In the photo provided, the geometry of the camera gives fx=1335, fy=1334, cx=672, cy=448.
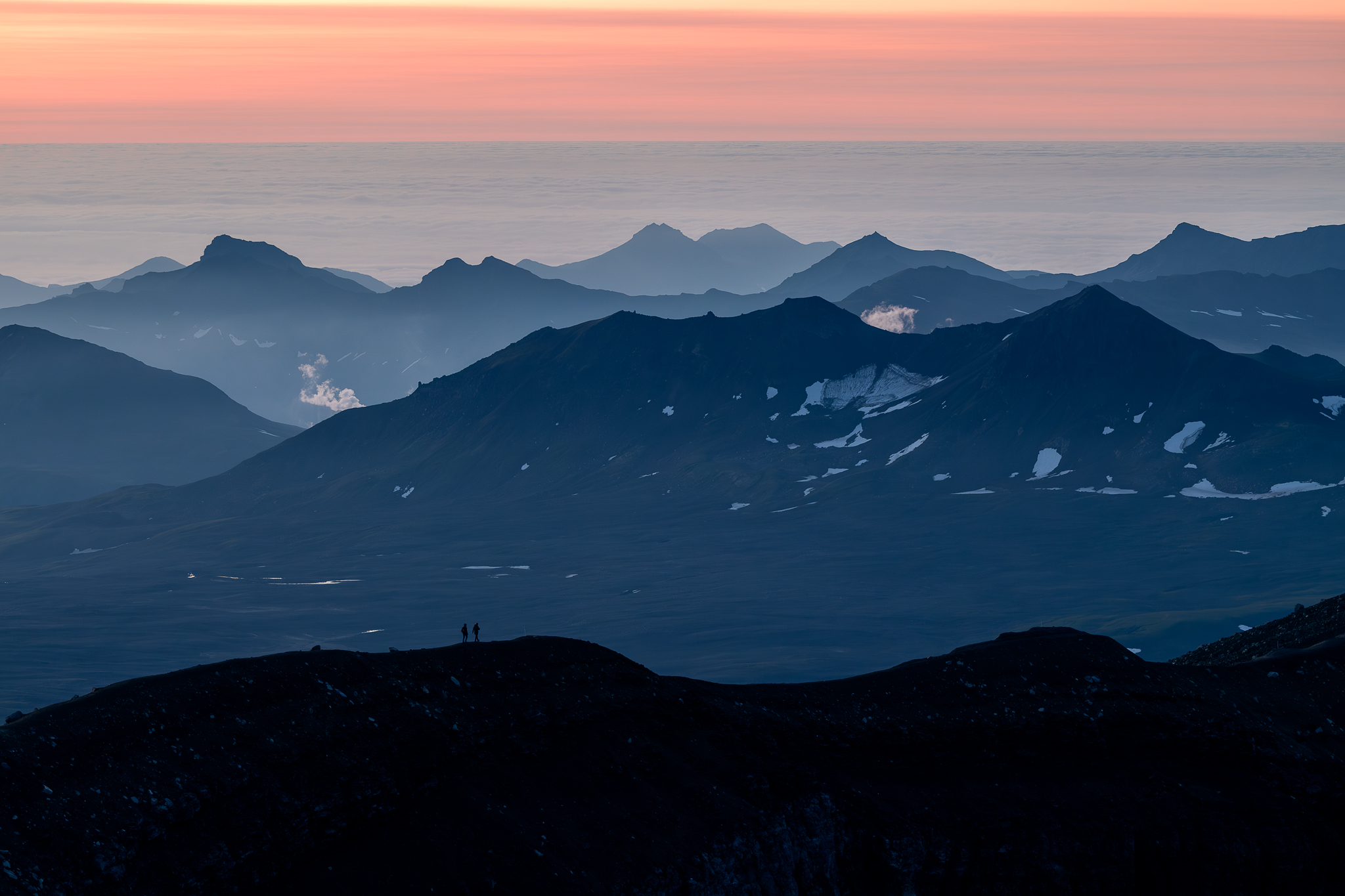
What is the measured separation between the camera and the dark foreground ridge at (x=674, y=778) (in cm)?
4684

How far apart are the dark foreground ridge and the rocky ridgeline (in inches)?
493

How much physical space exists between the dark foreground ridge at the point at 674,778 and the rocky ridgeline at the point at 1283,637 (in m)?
12.5

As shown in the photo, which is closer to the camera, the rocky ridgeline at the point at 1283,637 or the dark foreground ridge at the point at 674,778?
the dark foreground ridge at the point at 674,778

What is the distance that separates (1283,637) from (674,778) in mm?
51203

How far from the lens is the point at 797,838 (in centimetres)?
5697

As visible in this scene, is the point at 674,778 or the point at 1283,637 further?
the point at 1283,637

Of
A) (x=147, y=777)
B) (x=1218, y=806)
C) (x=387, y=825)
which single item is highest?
(x=147, y=777)

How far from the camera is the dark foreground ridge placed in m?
46.8

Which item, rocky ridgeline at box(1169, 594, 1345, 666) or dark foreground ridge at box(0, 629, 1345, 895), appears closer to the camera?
dark foreground ridge at box(0, 629, 1345, 895)

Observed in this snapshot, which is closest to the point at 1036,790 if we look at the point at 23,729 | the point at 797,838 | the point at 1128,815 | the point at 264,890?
the point at 1128,815

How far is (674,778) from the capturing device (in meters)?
57.4

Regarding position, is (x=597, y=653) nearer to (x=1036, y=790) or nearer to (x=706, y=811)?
(x=706, y=811)

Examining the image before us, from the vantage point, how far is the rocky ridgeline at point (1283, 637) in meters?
84.0

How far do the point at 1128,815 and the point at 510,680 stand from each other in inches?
1128
